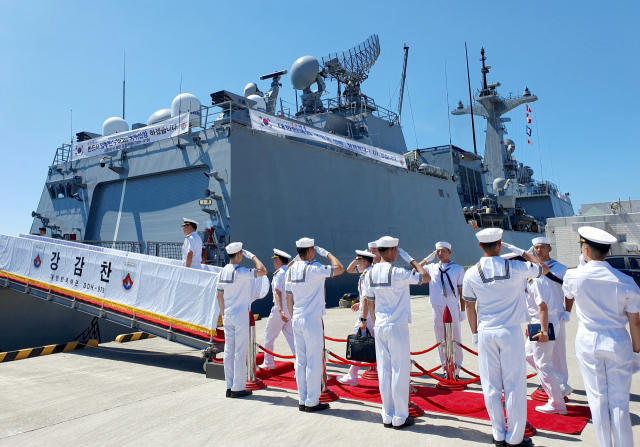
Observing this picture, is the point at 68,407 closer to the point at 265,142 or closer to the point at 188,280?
the point at 188,280

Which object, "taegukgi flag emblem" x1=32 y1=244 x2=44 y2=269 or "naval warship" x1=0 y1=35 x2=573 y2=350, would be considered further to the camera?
"naval warship" x1=0 y1=35 x2=573 y2=350

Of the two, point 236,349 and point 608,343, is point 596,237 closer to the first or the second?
point 608,343

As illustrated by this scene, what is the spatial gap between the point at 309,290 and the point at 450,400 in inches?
74.3

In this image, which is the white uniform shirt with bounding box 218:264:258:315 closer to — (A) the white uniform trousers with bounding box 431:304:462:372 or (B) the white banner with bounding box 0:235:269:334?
(B) the white banner with bounding box 0:235:269:334

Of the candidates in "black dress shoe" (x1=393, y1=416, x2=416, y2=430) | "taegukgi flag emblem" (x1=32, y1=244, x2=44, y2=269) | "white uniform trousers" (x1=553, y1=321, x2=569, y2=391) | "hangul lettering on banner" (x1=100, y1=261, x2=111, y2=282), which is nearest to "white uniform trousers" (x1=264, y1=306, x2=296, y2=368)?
"black dress shoe" (x1=393, y1=416, x2=416, y2=430)

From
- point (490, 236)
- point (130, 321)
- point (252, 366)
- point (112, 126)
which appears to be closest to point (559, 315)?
point (490, 236)

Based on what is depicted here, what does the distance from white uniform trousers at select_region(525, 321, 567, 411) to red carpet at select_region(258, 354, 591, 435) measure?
0.44 feet

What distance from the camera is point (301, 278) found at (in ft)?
15.1

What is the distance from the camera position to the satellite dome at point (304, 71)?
60.2ft

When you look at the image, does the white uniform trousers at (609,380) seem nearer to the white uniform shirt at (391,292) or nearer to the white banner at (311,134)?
the white uniform shirt at (391,292)

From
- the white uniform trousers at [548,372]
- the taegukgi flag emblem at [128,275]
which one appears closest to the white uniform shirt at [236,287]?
the taegukgi flag emblem at [128,275]

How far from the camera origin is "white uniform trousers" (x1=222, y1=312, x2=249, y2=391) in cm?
496

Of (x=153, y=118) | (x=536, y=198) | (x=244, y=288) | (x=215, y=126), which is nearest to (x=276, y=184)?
(x=215, y=126)

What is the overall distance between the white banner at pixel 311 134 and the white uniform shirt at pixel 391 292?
884 cm
